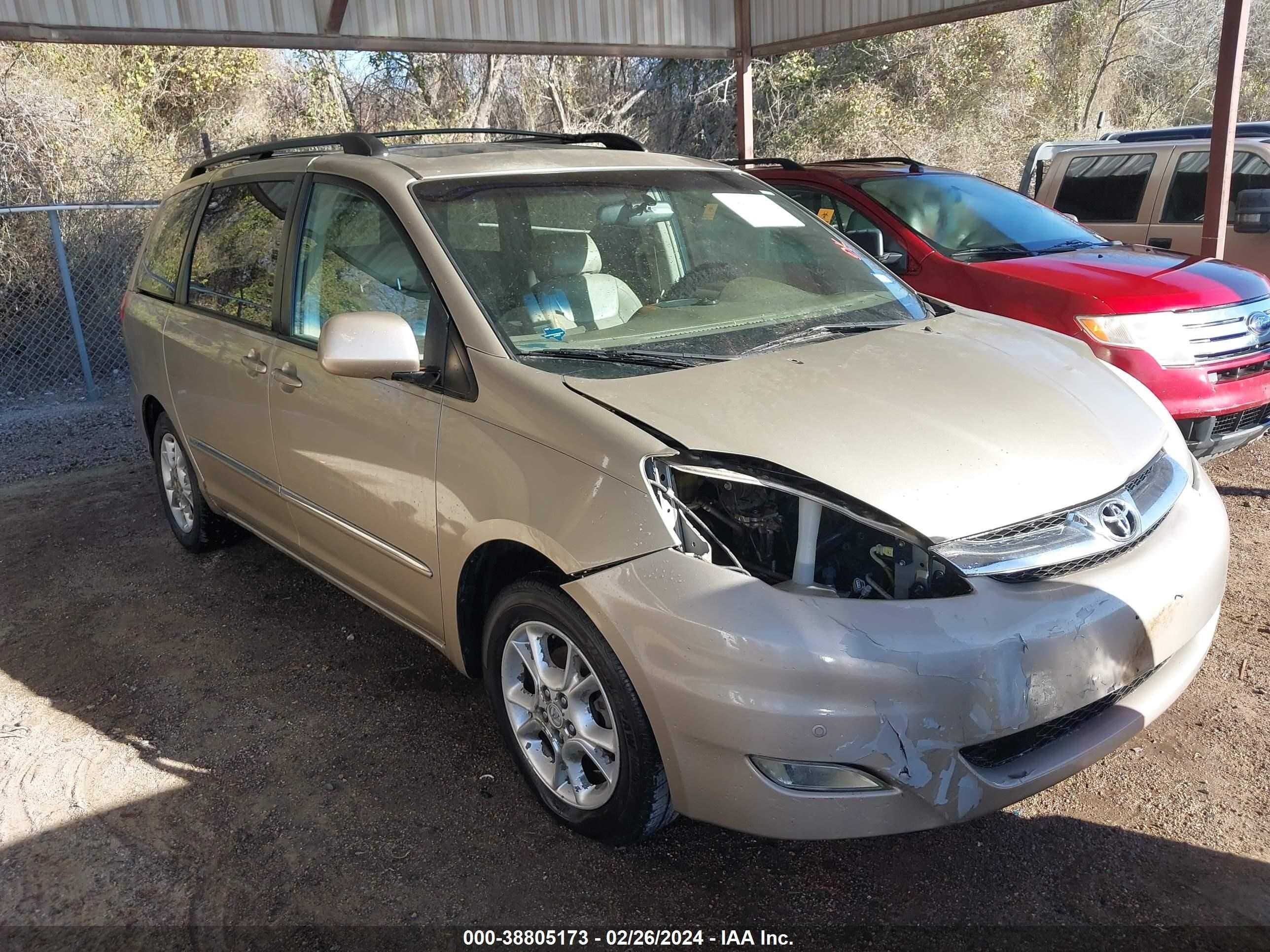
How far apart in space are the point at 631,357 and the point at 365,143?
1521mm

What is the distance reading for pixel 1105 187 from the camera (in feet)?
27.2

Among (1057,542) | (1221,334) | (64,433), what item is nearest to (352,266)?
(1057,542)

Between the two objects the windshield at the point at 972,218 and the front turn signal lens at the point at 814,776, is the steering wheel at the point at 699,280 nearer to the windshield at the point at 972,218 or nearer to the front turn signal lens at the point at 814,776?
the front turn signal lens at the point at 814,776

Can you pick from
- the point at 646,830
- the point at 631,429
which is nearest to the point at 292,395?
the point at 631,429

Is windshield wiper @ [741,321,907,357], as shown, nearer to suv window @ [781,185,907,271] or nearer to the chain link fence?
suv window @ [781,185,907,271]

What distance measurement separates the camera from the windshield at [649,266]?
3070mm

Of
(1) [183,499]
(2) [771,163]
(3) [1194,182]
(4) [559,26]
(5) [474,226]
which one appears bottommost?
(1) [183,499]

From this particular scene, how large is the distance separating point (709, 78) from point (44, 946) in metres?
18.8

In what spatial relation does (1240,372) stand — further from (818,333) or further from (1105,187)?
(1105,187)

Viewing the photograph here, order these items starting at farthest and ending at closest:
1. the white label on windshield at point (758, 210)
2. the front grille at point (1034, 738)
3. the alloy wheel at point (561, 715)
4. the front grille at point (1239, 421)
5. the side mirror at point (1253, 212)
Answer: the side mirror at point (1253, 212) → the front grille at point (1239, 421) → the white label on windshield at point (758, 210) → the alloy wheel at point (561, 715) → the front grille at point (1034, 738)

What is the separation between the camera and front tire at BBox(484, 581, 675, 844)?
97.8 inches

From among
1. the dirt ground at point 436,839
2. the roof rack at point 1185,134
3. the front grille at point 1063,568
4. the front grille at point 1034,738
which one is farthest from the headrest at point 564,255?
the roof rack at point 1185,134

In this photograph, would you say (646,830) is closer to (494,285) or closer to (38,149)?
(494,285)

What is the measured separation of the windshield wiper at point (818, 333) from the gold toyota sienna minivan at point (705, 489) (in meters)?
0.02
